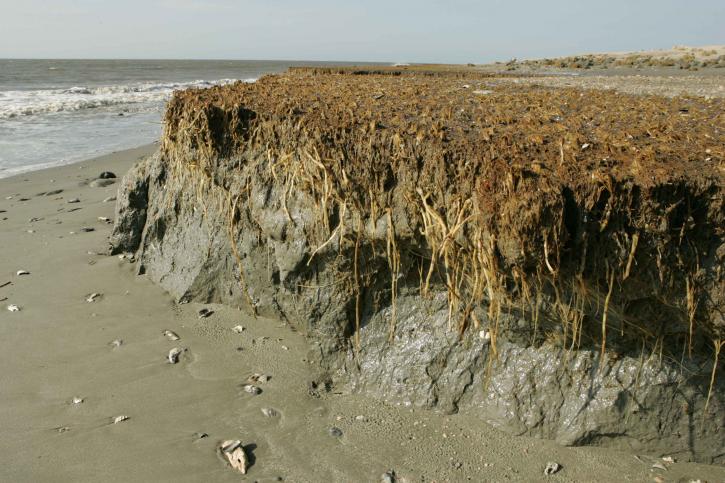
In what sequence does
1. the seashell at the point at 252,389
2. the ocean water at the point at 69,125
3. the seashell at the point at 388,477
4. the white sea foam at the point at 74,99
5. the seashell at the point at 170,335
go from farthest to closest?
1. the white sea foam at the point at 74,99
2. the ocean water at the point at 69,125
3. the seashell at the point at 170,335
4. the seashell at the point at 252,389
5. the seashell at the point at 388,477

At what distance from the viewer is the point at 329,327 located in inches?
141

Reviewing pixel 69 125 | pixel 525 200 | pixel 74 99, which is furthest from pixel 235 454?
pixel 74 99

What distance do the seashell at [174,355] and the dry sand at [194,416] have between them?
6 cm

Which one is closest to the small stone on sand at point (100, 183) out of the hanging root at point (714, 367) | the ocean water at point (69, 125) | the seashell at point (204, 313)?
the ocean water at point (69, 125)

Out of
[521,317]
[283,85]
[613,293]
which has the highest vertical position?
[283,85]

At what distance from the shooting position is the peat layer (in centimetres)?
255

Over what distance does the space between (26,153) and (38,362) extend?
8.52 metres

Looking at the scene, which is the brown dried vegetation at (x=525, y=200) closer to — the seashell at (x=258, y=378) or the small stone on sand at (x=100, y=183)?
the seashell at (x=258, y=378)

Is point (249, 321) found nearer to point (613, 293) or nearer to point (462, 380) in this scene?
point (462, 380)

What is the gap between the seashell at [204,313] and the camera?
4321 mm

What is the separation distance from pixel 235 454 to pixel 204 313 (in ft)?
5.20

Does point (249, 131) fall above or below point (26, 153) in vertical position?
above

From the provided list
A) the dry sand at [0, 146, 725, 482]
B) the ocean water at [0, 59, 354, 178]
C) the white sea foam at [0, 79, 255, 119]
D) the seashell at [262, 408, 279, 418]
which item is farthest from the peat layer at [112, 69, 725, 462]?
the white sea foam at [0, 79, 255, 119]

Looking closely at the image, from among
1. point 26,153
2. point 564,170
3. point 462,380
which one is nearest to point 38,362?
point 462,380
